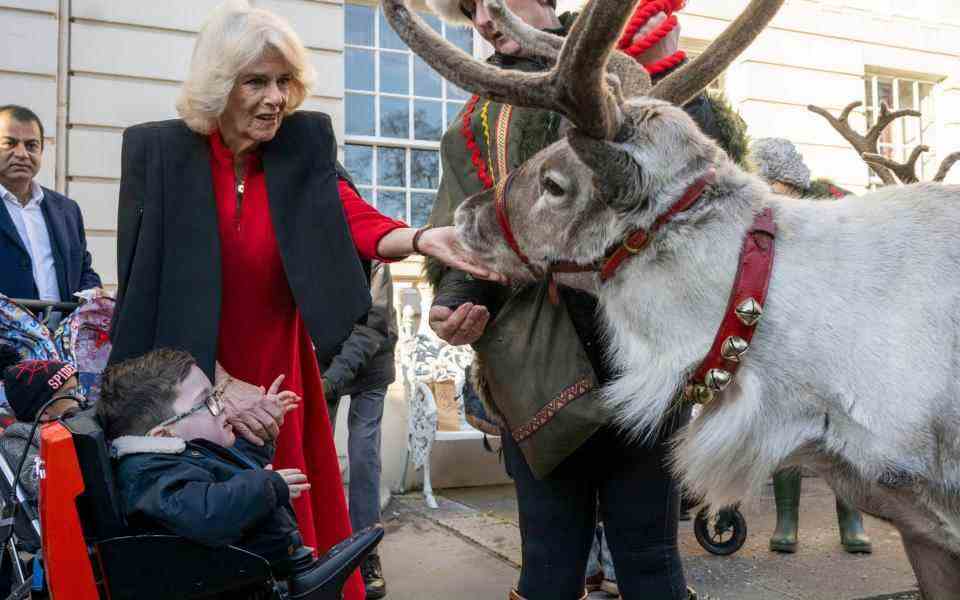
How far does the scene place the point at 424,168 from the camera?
31.2 ft

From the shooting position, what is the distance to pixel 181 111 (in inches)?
112

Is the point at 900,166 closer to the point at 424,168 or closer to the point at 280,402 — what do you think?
the point at 280,402

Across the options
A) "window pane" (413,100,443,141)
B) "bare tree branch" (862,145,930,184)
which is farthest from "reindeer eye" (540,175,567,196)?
"window pane" (413,100,443,141)

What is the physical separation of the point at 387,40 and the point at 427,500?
520 cm

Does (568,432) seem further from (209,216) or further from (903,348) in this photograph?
(209,216)

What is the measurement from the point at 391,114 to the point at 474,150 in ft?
23.5

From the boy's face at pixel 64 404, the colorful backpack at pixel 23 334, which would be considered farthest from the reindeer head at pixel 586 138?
the colorful backpack at pixel 23 334

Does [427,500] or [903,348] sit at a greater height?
[903,348]

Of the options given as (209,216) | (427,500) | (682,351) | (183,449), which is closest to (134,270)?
(209,216)

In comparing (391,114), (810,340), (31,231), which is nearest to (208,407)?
(810,340)

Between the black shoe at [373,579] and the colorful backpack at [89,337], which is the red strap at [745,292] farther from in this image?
the black shoe at [373,579]

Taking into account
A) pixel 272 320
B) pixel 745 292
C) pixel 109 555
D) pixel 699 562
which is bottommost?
pixel 699 562

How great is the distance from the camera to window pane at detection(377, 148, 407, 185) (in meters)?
9.34

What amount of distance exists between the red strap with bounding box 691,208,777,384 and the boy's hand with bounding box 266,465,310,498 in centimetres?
125
